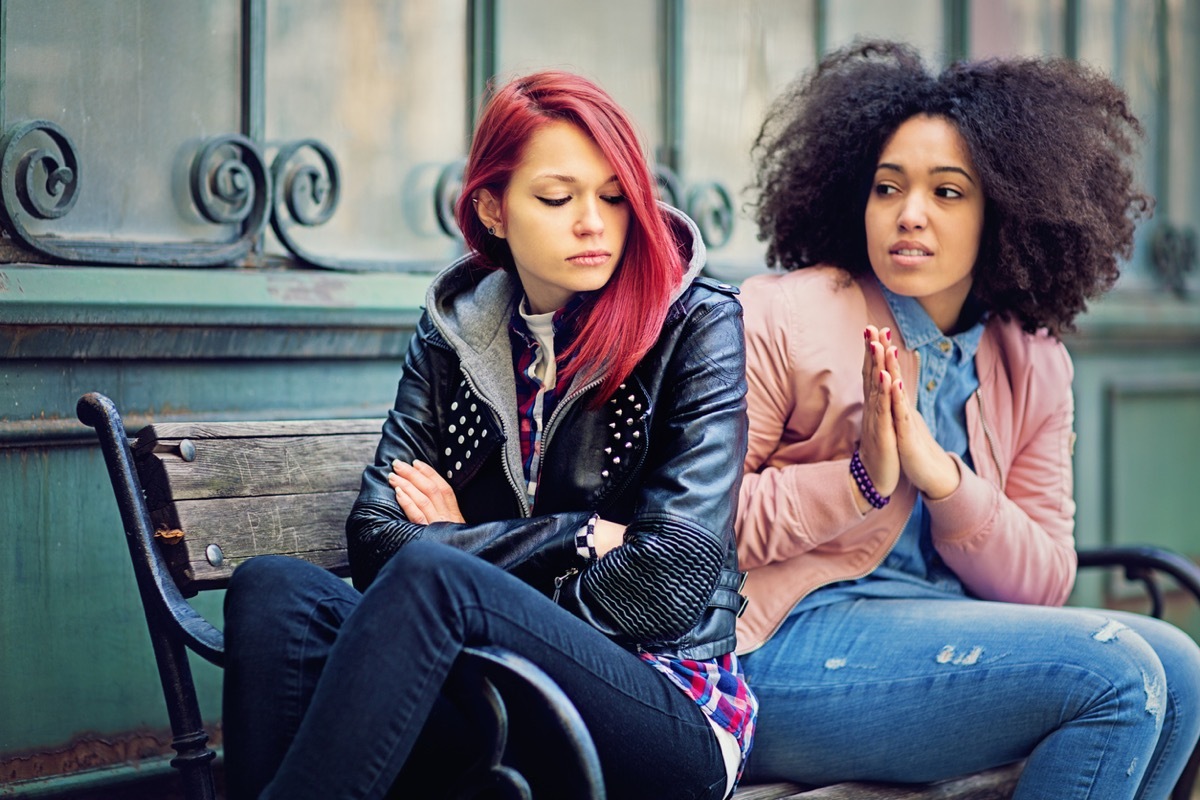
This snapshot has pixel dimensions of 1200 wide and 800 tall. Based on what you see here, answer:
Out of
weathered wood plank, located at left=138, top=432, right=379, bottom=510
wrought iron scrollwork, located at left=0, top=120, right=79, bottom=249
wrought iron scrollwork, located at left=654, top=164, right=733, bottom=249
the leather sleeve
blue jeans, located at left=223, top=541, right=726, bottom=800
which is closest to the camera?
blue jeans, located at left=223, top=541, right=726, bottom=800

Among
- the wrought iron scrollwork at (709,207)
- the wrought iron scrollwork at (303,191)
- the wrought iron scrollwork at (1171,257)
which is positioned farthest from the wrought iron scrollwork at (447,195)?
the wrought iron scrollwork at (1171,257)

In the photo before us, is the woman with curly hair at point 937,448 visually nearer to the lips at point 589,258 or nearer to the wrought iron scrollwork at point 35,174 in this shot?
the lips at point 589,258

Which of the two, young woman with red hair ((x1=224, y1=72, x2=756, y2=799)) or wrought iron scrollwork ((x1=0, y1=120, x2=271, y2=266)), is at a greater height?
wrought iron scrollwork ((x1=0, y1=120, x2=271, y2=266))

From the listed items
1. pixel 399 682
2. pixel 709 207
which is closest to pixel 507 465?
pixel 399 682

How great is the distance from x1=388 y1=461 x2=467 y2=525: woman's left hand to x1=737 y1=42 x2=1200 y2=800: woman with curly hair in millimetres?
567

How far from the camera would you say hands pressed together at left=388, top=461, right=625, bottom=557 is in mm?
2340

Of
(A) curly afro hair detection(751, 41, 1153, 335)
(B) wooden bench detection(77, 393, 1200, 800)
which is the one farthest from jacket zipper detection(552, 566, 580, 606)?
(A) curly afro hair detection(751, 41, 1153, 335)

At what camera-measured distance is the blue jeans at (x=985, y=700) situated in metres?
2.34

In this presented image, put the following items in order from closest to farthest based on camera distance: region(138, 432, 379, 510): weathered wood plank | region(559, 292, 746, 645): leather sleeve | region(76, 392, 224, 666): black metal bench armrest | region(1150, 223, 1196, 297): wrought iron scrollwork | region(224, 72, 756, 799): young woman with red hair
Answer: region(224, 72, 756, 799): young woman with red hair, region(559, 292, 746, 645): leather sleeve, region(76, 392, 224, 666): black metal bench armrest, region(138, 432, 379, 510): weathered wood plank, region(1150, 223, 1196, 297): wrought iron scrollwork

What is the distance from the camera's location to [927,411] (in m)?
2.74

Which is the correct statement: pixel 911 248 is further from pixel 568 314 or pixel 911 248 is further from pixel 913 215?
pixel 568 314

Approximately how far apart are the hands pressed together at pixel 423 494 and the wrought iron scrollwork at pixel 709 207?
5.77 feet

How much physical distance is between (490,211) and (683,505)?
65 centimetres

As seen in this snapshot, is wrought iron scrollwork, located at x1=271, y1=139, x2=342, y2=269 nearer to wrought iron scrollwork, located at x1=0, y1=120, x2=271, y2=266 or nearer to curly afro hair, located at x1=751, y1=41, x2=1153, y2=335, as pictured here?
wrought iron scrollwork, located at x1=0, y1=120, x2=271, y2=266
